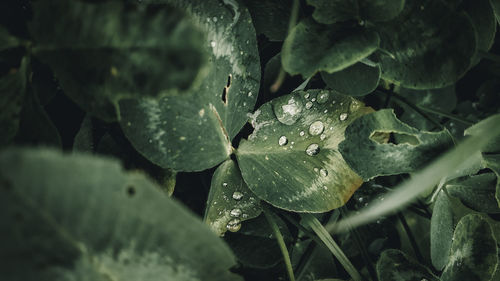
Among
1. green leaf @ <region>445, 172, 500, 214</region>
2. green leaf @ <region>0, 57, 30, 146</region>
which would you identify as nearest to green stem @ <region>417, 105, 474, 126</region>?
green leaf @ <region>445, 172, 500, 214</region>

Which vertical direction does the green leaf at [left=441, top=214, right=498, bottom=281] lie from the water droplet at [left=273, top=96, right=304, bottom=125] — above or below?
below

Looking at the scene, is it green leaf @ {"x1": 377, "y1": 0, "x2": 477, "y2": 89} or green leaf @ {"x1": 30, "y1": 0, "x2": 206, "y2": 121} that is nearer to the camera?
green leaf @ {"x1": 30, "y1": 0, "x2": 206, "y2": 121}

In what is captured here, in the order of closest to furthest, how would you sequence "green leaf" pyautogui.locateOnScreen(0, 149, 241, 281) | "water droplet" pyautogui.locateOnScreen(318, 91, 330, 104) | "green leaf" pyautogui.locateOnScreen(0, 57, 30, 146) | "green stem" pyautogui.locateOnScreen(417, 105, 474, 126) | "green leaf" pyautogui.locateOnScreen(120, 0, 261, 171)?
"green leaf" pyautogui.locateOnScreen(0, 149, 241, 281) → "green leaf" pyautogui.locateOnScreen(0, 57, 30, 146) → "green leaf" pyautogui.locateOnScreen(120, 0, 261, 171) → "water droplet" pyautogui.locateOnScreen(318, 91, 330, 104) → "green stem" pyautogui.locateOnScreen(417, 105, 474, 126)

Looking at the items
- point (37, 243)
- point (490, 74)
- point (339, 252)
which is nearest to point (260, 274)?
point (339, 252)

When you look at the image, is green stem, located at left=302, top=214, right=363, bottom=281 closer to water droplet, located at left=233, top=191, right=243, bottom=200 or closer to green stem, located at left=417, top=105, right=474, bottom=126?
water droplet, located at left=233, top=191, right=243, bottom=200

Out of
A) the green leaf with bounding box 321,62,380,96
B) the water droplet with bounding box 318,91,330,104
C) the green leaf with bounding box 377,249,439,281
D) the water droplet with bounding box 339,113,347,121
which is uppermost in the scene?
the green leaf with bounding box 321,62,380,96

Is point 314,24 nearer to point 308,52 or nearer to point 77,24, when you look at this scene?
point 308,52
